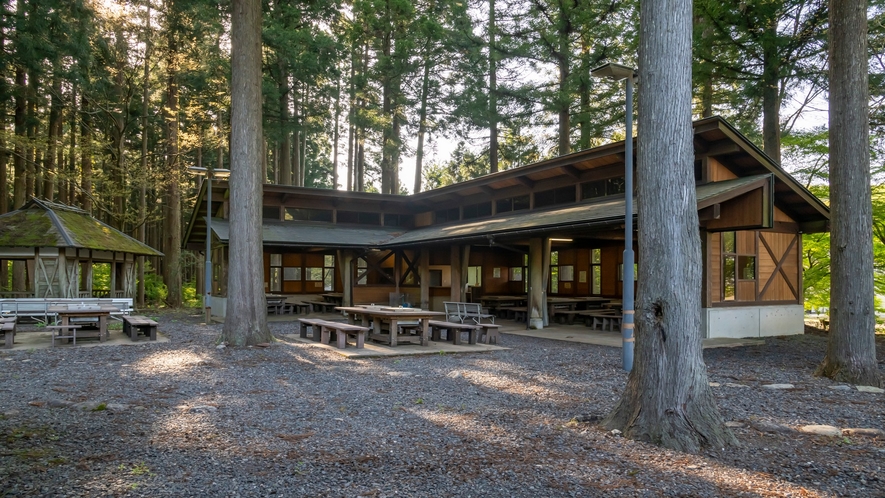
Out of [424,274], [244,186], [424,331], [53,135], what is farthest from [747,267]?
[53,135]

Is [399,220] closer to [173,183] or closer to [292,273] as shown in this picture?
[292,273]

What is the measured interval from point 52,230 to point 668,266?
18.7 metres

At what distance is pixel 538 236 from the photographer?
49.8 feet

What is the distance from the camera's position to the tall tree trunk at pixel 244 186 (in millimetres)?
11734

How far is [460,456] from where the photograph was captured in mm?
4641

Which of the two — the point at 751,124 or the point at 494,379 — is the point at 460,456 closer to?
the point at 494,379

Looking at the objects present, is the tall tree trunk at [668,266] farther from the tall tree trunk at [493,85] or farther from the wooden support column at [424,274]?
the tall tree trunk at [493,85]

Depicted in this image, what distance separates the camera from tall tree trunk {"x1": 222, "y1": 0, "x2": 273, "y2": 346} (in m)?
11.7

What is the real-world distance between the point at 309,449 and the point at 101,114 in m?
25.7

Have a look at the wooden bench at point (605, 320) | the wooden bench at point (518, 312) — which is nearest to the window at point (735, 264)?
the wooden bench at point (605, 320)

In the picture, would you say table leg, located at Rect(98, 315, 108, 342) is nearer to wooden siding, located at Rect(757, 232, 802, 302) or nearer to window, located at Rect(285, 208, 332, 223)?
window, located at Rect(285, 208, 332, 223)

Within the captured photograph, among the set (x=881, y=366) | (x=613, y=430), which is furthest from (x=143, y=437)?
(x=881, y=366)

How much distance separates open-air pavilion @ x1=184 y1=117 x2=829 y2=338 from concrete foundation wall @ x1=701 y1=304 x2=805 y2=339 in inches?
1.5

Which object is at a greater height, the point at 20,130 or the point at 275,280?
the point at 20,130
